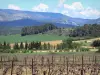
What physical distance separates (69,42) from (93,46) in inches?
390

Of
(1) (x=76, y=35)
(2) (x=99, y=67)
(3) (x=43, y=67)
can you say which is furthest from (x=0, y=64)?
(1) (x=76, y=35)

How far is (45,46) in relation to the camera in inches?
5197

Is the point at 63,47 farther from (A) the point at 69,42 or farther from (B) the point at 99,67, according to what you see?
(B) the point at 99,67

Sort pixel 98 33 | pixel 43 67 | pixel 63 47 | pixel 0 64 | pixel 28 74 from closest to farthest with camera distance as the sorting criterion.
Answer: pixel 28 74 < pixel 43 67 < pixel 0 64 < pixel 63 47 < pixel 98 33

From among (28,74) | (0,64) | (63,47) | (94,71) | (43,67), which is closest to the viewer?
(94,71)

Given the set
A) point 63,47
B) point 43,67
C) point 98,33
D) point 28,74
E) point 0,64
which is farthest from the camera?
point 98,33

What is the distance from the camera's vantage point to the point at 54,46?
441 ft

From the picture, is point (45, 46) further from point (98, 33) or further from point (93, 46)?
point (98, 33)

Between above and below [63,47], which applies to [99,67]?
above

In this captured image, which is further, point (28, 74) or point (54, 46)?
point (54, 46)

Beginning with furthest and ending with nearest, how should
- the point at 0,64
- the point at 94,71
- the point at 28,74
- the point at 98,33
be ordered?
the point at 98,33, the point at 0,64, the point at 28,74, the point at 94,71

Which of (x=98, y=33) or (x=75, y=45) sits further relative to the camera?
(x=98, y=33)

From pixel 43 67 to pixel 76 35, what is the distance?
475 feet

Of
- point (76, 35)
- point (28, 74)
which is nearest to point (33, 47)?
point (76, 35)
